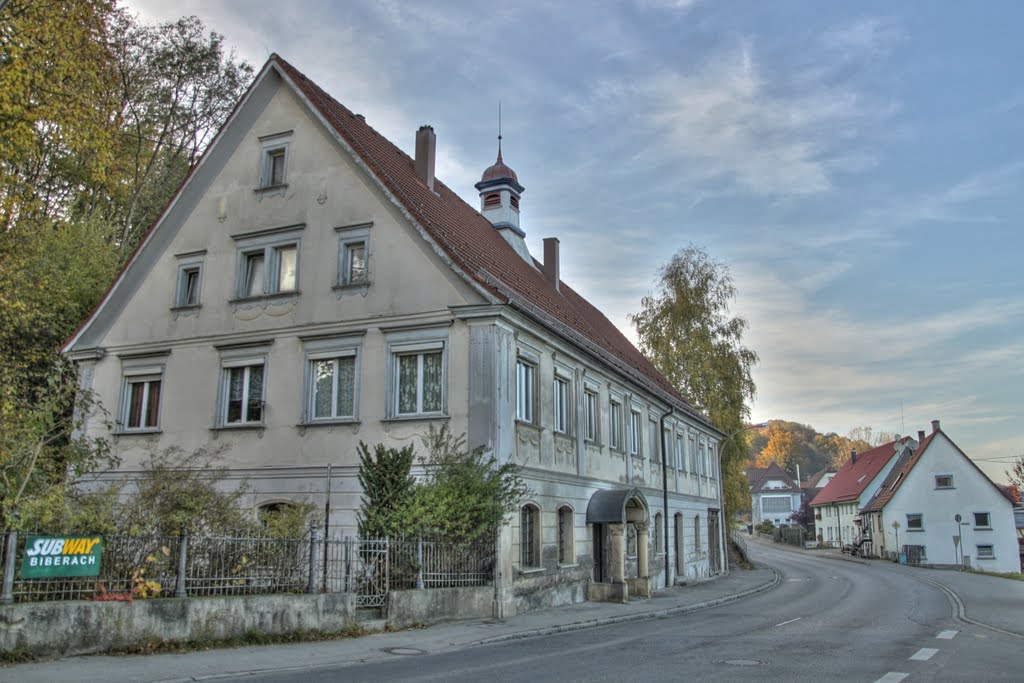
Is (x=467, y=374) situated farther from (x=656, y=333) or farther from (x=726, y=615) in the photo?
(x=656, y=333)

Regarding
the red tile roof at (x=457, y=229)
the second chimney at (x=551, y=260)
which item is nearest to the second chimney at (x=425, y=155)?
the red tile roof at (x=457, y=229)

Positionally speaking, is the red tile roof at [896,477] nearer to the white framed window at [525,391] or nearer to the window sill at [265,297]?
the white framed window at [525,391]

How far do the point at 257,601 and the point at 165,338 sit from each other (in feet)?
38.3

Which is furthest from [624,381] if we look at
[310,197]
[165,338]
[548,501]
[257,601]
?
[257,601]

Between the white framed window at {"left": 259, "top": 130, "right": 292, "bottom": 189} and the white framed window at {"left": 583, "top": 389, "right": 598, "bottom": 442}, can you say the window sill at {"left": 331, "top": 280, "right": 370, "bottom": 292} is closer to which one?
the white framed window at {"left": 259, "top": 130, "right": 292, "bottom": 189}

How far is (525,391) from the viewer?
19875 millimetres

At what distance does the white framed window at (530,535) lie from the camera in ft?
63.0

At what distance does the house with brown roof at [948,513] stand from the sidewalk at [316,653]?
39.9m

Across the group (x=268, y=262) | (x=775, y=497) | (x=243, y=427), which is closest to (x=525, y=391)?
(x=243, y=427)

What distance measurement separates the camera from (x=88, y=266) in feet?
86.9

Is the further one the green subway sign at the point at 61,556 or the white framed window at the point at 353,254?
the white framed window at the point at 353,254

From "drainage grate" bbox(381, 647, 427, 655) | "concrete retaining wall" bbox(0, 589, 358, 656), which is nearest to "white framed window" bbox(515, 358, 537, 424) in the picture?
"concrete retaining wall" bbox(0, 589, 358, 656)

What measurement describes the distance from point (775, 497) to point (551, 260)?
88.6 metres

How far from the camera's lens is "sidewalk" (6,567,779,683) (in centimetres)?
948
